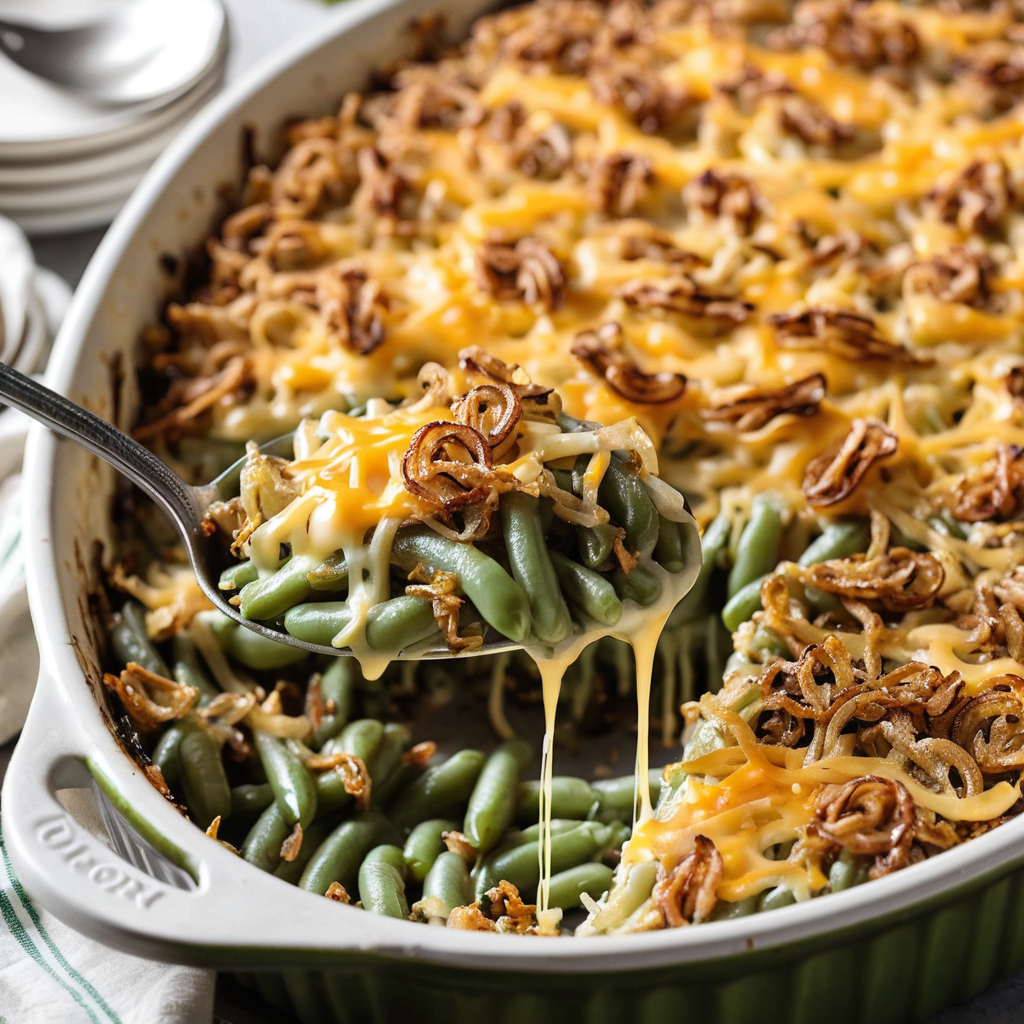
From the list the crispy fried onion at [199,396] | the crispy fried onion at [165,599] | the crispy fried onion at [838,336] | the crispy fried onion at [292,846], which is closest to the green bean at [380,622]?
the crispy fried onion at [292,846]

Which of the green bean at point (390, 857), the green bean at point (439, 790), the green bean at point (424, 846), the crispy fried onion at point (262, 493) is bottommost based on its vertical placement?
the green bean at point (439, 790)

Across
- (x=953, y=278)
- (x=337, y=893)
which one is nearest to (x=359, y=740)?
(x=337, y=893)

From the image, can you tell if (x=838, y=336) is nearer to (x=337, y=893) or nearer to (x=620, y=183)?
(x=620, y=183)

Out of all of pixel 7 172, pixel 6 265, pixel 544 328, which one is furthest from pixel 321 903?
pixel 7 172

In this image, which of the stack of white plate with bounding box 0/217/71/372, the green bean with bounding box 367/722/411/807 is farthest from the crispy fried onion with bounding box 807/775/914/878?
the stack of white plate with bounding box 0/217/71/372

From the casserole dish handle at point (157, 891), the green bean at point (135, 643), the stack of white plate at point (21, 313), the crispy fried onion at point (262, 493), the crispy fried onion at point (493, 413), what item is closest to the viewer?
the casserole dish handle at point (157, 891)

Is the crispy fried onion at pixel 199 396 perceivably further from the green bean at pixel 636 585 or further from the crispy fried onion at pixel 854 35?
the crispy fried onion at pixel 854 35
